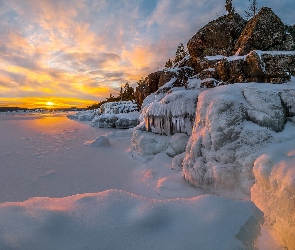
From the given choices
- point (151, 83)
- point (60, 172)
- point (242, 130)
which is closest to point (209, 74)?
point (151, 83)

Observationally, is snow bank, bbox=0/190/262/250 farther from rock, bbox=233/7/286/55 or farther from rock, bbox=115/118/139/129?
rock, bbox=115/118/139/129

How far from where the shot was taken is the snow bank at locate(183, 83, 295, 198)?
350 centimetres

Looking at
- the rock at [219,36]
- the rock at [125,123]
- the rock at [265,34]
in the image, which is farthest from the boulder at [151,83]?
the rock at [265,34]

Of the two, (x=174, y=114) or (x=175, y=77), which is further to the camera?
(x=175, y=77)

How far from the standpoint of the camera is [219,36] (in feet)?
40.7

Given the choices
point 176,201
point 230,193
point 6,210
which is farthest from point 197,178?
point 6,210

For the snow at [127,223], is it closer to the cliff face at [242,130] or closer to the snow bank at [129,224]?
the snow bank at [129,224]

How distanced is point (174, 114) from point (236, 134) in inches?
112

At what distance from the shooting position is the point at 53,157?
649cm

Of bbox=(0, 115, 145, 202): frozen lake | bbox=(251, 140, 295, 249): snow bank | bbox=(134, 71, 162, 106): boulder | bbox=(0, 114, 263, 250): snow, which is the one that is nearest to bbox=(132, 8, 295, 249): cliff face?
bbox=(251, 140, 295, 249): snow bank

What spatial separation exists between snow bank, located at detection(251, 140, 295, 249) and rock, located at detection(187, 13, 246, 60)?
36.7 feet

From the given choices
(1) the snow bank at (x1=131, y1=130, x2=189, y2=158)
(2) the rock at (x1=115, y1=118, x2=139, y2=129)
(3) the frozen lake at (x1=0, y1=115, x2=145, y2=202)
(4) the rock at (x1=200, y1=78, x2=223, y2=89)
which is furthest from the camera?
(2) the rock at (x1=115, y1=118, x2=139, y2=129)

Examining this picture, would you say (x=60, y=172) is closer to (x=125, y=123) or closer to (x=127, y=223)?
(x=127, y=223)

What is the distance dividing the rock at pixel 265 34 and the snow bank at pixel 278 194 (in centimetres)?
914
